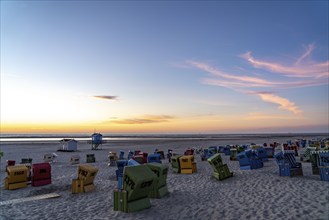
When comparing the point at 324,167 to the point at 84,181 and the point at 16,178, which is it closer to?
the point at 84,181

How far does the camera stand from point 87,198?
1193cm

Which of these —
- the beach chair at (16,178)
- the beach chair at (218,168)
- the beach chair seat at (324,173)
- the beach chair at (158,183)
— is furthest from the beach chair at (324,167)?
the beach chair at (16,178)

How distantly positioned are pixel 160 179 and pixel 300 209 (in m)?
5.53

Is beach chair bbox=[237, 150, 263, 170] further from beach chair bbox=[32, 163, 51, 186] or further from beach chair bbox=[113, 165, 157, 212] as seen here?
beach chair bbox=[32, 163, 51, 186]

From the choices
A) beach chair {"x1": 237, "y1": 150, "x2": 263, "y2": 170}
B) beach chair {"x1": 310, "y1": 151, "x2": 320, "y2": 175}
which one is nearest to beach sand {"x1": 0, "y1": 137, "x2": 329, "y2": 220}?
beach chair {"x1": 310, "y1": 151, "x2": 320, "y2": 175}

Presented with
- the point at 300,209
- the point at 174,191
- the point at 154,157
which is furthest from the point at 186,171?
the point at 300,209

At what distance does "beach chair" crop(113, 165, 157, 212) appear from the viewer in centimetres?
929

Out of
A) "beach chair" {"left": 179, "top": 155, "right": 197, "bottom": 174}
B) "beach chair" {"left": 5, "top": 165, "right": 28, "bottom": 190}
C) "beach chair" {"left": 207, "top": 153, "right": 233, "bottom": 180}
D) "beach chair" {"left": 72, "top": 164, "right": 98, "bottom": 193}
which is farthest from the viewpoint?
"beach chair" {"left": 179, "top": 155, "right": 197, "bottom": 174}

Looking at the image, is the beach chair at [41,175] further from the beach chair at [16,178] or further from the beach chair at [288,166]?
the beach chair at [288,166]

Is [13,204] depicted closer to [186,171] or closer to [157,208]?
[157,208]

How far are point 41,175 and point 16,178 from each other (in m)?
1.31

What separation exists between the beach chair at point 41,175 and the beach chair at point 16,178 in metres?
0.48

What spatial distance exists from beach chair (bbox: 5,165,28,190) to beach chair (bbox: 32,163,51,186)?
1.58ft

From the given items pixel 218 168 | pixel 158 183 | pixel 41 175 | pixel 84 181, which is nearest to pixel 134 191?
pixel 158 183
